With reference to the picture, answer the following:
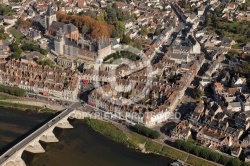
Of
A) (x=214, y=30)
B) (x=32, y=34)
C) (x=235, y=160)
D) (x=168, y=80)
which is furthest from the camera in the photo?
(x=214, y=30)

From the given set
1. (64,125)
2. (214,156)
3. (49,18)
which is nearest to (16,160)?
(64,125)

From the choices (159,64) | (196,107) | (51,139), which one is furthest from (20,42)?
(196,107)

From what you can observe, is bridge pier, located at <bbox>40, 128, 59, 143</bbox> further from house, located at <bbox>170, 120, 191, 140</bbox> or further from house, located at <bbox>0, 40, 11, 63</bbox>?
house, located at <bbox>0, 40, 11, 63</bbox>

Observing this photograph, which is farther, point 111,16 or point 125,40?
point 111,16

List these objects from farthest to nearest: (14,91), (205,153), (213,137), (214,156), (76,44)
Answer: (76,44) < (14,91) < (213,137) < (205,153) < (214,156)

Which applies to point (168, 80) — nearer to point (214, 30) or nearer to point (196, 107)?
point (196, 107)

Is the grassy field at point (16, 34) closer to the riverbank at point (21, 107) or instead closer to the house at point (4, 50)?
the house at point (4, 50)

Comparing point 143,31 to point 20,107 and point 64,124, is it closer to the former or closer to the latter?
point 20,107
